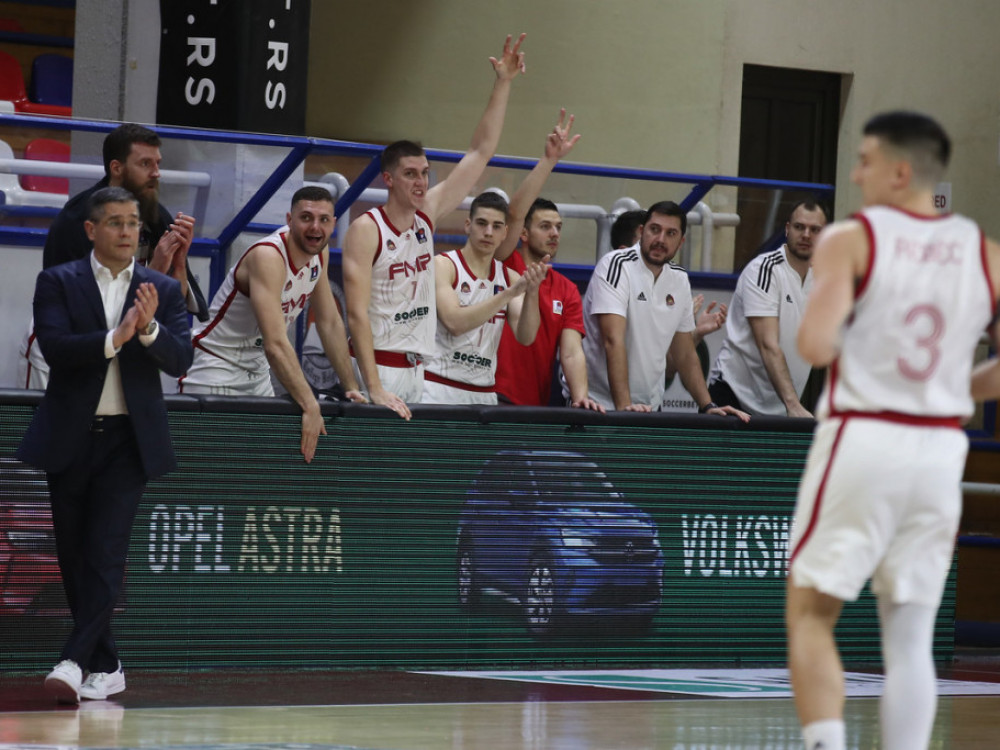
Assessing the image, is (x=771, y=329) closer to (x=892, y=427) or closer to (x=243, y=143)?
(x=243, y=143)

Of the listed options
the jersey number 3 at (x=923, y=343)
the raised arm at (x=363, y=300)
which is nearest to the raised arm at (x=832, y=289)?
the jersey number 3 at (x=923, y=343)

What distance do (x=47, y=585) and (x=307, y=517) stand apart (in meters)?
1.26

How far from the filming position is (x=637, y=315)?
9258mm

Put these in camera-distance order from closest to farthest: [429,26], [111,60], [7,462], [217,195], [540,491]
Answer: [7,462] → [540,491] → [217,195] → [111,60] → [429,26]

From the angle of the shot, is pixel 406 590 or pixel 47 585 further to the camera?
pixel 406 590

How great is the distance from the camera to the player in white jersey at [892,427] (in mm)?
4430

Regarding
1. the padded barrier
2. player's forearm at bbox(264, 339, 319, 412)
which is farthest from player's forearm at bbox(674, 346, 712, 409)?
player's forearm at bbox(264, 339, 319, 412)

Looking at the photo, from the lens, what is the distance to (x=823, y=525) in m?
4.47

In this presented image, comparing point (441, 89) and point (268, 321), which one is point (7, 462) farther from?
point (441, 89)

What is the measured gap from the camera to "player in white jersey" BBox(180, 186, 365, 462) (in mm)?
7844

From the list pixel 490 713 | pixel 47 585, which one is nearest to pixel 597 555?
pixel 490 713

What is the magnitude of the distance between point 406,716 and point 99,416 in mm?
1742

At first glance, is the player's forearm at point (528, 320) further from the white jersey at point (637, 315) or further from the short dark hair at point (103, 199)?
the short dark hair at point (103, 199)

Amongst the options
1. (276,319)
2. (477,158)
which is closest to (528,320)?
(477,158)
